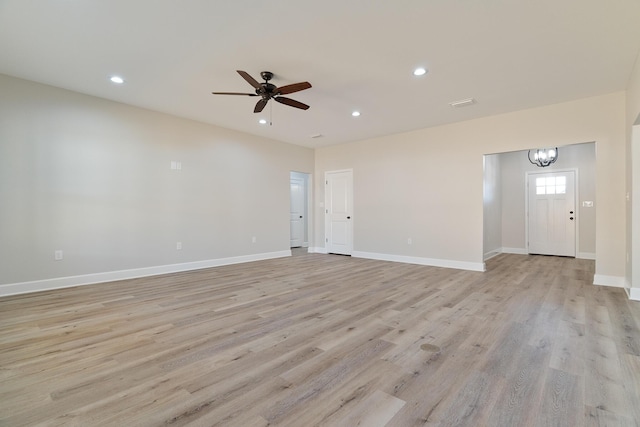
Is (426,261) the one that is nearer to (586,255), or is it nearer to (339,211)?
(339,211)

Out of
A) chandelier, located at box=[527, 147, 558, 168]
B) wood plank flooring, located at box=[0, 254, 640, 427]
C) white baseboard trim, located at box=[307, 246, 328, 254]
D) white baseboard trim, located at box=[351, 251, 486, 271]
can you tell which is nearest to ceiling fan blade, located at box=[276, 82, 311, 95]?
wood plank flooring, located at box=[0, 254, 640, 427]

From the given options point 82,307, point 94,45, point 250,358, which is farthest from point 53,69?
point 250,358

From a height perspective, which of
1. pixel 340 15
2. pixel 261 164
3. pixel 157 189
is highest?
pixel 340 15

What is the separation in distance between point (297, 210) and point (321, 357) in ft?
23.5

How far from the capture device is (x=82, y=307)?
324cm

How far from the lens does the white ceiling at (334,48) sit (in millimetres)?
2410

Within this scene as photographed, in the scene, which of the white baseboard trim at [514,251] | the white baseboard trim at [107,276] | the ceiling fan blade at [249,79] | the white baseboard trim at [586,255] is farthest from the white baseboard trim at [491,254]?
the ceiling fan blade at [249,79]

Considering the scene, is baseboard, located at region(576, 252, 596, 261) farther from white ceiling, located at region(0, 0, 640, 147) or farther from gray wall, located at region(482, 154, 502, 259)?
white ceiling, located at region(0, 0, 640, 147)

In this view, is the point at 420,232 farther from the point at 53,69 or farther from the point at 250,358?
the point at 53,69

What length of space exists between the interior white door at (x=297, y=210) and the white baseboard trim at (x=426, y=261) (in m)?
2.61

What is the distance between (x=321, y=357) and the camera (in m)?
2.09

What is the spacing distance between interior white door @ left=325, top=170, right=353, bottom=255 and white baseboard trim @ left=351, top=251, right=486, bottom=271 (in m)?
0.49

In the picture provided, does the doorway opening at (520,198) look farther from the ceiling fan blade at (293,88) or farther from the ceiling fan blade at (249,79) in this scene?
the ceiling fan blade at (249,79)

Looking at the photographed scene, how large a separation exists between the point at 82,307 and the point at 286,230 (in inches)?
172
